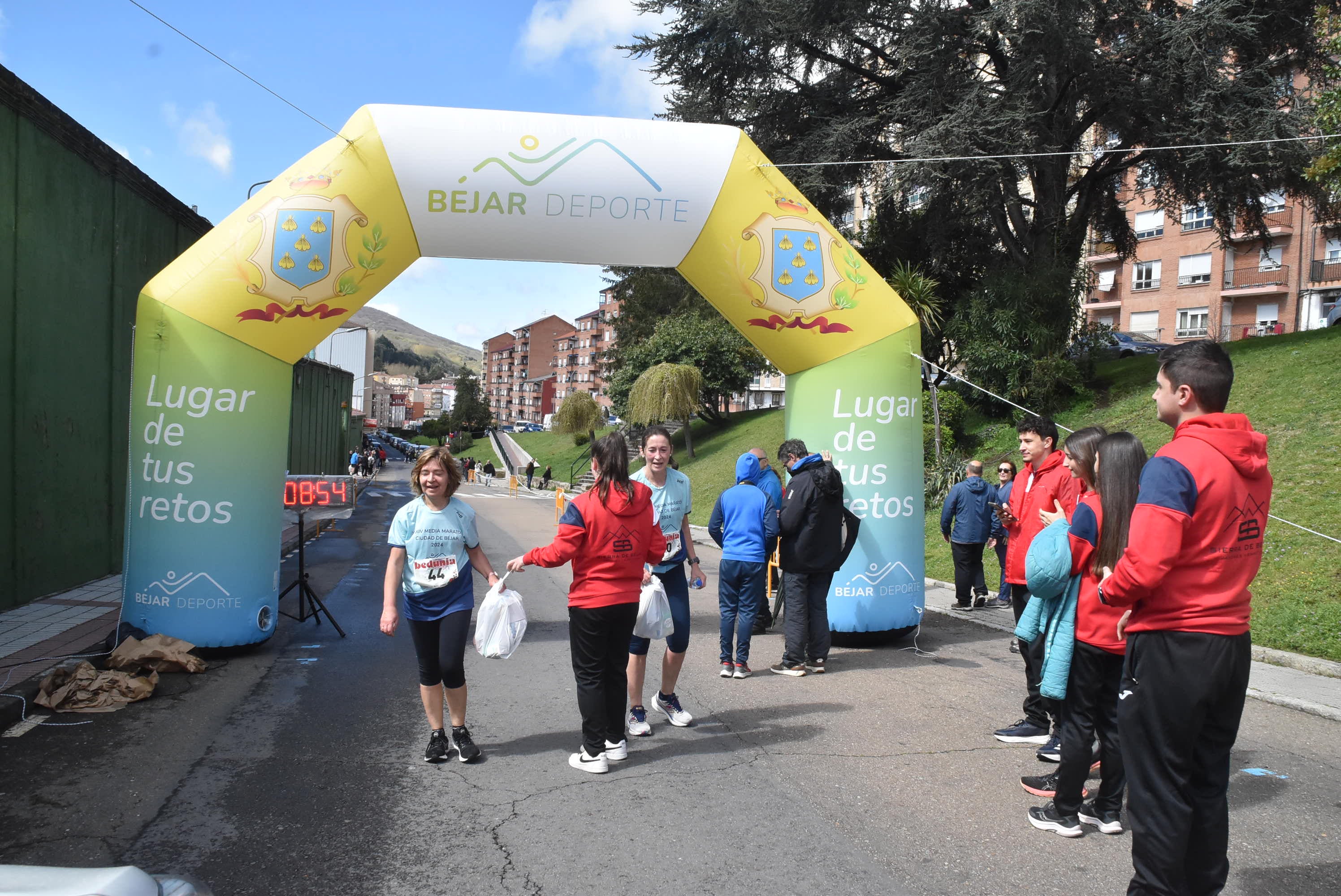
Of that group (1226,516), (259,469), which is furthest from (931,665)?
(259,469)

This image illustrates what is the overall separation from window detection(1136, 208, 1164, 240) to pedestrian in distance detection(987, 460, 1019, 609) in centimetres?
4024

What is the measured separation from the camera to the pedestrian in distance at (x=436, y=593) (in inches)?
193

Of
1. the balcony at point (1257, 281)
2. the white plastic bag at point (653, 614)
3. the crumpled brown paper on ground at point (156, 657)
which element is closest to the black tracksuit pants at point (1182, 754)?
the white plastic bag at point (653, 614)

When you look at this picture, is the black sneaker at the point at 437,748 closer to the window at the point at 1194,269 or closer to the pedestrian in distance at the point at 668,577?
the pedestrian in distance at the point at 668,577

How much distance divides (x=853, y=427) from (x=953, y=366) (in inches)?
689

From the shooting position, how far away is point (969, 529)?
1002 centimetres

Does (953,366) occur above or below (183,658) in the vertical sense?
above

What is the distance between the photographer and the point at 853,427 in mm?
7984

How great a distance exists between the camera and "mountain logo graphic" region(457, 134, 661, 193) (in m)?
7.37

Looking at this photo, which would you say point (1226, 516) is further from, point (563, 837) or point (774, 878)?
point (563, 837)

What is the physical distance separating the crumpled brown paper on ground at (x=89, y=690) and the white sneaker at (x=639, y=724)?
11.0ft

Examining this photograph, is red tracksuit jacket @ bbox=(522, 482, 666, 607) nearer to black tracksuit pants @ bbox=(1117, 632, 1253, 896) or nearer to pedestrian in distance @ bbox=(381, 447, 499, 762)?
pedestrian in distance @ bbox=(381, 447, 499, 762)

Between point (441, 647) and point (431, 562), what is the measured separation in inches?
18.8

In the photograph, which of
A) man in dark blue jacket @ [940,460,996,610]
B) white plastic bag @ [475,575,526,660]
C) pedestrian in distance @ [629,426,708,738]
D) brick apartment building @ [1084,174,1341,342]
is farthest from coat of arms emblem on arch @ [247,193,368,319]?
brick apartment building @ [1084,174,1341,342]
